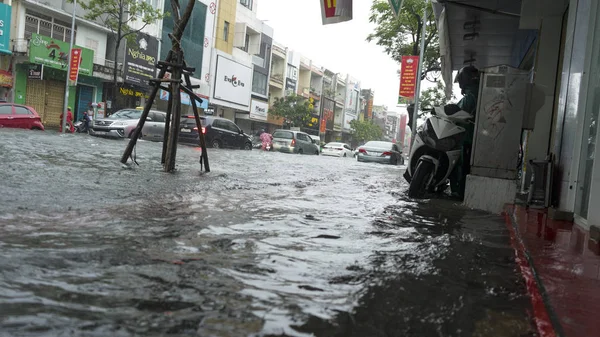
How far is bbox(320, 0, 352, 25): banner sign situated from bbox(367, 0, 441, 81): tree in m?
11.8

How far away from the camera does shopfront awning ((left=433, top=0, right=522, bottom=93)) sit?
8.55 meters

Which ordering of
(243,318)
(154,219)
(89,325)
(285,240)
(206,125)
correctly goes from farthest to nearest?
1. (206,125)
2. (154,219)
3. (285,240)
4. (243,318)
5. (89,325)

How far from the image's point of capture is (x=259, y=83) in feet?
150

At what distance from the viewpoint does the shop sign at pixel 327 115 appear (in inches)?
2338

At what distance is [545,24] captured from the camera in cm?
764

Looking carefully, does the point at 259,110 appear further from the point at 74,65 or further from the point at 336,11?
Answer: the point at 336,11

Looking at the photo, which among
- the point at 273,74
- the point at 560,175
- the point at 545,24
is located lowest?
A: the point at 560,175

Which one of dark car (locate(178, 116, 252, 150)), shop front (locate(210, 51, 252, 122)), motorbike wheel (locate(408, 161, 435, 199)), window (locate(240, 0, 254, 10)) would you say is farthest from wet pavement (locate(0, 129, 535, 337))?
window (locate(240, 0, 254, 10))

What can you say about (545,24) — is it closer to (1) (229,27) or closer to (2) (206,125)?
(2) (206,125)

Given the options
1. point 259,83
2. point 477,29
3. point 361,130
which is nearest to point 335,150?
point 259,83

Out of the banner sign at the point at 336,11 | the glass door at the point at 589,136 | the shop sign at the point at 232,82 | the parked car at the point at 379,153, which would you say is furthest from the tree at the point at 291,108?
the glass door at the point at 589,136

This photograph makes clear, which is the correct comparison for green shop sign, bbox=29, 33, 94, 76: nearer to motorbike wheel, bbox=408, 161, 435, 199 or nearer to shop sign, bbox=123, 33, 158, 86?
shop sign, bbox=123, 33, 158, 86

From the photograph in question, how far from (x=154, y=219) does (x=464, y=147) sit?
14.3ft

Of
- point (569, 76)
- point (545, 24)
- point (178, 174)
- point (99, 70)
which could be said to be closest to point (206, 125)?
point (99, 70)
